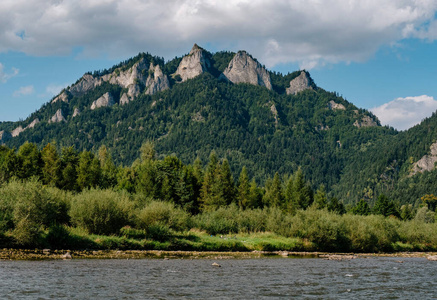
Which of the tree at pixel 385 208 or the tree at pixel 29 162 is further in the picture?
the tree at pixel 385 208

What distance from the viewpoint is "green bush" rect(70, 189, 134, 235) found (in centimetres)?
5809

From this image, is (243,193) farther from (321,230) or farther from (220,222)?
(321,230)

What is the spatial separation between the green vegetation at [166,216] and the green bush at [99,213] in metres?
0.13

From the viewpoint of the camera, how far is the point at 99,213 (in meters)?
58.6

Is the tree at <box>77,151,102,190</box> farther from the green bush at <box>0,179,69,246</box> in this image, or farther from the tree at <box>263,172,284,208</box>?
the tree at <box>263,172,284,208</box>

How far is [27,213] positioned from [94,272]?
48.9 ft

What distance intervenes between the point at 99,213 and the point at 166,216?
10.5 m

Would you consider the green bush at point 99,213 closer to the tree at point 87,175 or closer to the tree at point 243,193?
the tree at point 87,175

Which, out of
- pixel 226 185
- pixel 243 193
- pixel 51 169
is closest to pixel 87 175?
pixel 51 169

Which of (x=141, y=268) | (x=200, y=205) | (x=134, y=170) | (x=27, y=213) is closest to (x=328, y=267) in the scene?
(x=141, y=268)

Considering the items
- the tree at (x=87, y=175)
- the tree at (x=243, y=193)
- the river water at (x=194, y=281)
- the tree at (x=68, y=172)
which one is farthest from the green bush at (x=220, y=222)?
the tree at (x=243, y=193)

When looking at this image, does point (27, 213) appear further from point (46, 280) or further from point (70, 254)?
point (46, 280)

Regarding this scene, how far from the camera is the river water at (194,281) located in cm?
2991


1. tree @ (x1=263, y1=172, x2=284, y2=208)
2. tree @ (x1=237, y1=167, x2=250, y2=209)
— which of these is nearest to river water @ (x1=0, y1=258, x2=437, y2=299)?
tree @ (x1=237, y1=167, x2=250, y2=209)
